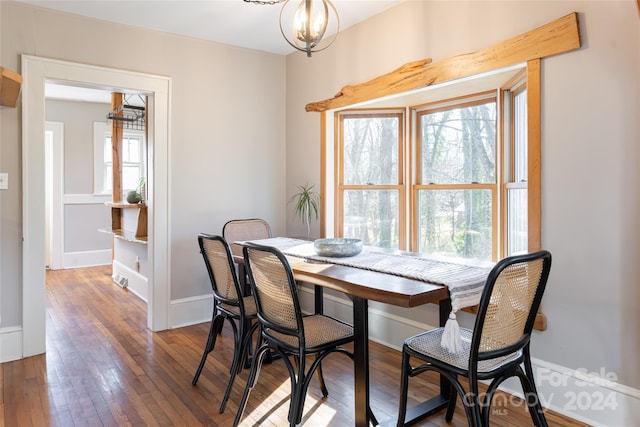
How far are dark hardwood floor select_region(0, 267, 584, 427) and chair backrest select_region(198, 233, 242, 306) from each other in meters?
0.56

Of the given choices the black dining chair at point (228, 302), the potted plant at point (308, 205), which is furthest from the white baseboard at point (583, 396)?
the potted plant at point (308, 205)

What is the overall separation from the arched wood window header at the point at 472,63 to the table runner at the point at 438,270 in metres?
1.15

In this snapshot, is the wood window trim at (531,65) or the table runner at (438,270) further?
the wood window trim at (531,65)

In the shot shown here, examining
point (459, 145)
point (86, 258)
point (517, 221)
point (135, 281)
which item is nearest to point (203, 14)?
point (459, 145)

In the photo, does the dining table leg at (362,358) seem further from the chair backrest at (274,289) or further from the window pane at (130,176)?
the window pane at (130,176)

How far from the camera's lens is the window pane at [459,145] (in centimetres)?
295

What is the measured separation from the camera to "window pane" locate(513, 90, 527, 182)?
2664mm

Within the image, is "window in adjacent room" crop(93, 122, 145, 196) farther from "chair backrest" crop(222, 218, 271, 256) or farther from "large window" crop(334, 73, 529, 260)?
"large window" crop(334, 73, 529, 260)

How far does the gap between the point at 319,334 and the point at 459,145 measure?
1903 mm

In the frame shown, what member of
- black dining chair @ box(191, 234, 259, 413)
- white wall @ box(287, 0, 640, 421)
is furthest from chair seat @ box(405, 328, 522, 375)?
black dining chair @ box(191, 234, 259, 413)

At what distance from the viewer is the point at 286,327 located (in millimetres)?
1901

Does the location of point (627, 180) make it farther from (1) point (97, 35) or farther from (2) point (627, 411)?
(1) point (97, 35)

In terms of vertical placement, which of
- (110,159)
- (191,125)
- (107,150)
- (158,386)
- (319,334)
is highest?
(107,150)

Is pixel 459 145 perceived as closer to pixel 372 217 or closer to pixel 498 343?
pixel 372 217
